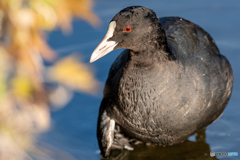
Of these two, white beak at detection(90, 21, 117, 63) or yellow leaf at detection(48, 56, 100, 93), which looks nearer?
yellow leaf at detection(48, 56, 100, 93)

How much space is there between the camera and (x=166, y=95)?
3.67 meters

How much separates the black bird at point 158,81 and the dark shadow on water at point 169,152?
2.24 ft

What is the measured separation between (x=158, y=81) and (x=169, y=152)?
1587mm

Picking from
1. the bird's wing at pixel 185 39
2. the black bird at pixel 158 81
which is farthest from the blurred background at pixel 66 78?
the bird's wing at pixel 185 39

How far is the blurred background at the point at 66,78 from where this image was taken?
1.62 m

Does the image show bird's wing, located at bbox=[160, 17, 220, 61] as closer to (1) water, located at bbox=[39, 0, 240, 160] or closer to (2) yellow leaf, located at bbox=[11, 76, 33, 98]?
(1) water, located at bbox=[39, 0, 240, 160]

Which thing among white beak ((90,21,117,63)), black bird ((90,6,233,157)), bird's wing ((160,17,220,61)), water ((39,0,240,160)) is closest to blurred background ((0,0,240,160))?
water ((39,0,240,160))

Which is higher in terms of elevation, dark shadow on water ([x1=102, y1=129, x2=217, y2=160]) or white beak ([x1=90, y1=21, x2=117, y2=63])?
white beak ([x1=90, y1=21, x2=117, y2=63])

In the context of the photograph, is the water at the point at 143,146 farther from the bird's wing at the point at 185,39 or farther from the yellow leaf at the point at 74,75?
the yellow leaf at the point at 74,75

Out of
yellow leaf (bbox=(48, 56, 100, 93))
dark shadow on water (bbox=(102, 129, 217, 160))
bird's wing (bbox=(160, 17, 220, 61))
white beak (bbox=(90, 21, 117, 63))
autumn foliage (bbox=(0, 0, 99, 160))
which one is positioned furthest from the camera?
dark shadow on water (bbox=(102, 129, 217, 160))

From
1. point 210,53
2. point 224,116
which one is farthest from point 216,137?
point 210,53

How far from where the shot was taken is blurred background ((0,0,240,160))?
1.62 meters

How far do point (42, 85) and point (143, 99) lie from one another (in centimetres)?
207

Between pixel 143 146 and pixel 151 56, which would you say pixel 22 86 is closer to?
pixel 151 56
